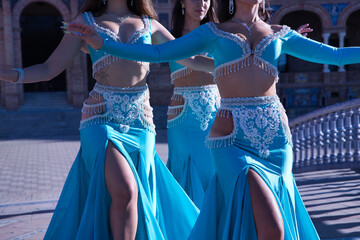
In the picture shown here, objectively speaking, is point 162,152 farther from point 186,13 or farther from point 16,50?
point 16,50

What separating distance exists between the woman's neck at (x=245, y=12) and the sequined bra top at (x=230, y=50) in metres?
0.16

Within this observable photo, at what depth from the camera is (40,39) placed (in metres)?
24.8

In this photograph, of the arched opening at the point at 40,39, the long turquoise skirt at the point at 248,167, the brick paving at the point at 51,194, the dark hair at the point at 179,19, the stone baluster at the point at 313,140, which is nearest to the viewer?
the long turquoise skirt at the point at 248,167

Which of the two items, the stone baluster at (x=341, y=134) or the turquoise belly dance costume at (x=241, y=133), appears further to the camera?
the stone baluster at (x=341, y=134)

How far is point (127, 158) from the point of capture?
2770mm

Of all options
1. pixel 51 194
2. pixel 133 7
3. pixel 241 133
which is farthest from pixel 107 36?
pixel 51 194

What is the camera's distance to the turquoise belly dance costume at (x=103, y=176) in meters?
2.74

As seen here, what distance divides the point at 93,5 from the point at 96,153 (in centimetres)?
106

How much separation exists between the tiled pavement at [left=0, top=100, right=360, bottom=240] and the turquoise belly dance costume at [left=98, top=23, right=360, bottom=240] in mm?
1852

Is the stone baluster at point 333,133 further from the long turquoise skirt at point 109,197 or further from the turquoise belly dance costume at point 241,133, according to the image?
the turquoise belly dance costume at point 241,133

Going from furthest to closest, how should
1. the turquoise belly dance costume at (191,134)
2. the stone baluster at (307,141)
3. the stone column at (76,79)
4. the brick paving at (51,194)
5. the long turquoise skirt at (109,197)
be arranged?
the stone column at (76,79)
the stone baluster at (307,141)
the brick paving at (51,194)
the turquoise belly dance costume at (191,134)
the long turquoise skirt at (109,197)

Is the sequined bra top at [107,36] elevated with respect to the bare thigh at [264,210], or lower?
elevated

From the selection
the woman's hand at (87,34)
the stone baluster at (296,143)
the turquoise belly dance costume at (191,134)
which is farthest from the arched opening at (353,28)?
the woman's hand at (87,34)

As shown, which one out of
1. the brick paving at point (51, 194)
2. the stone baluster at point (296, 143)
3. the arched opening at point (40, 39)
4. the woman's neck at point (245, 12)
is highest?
the arched opening at point (40, 39)
